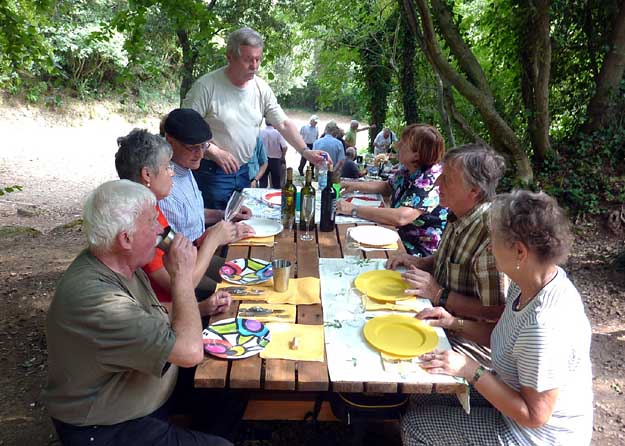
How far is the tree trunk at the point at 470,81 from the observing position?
5.78 meters

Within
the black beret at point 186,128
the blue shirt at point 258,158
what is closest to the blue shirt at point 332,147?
the blue shirt at point 258,158

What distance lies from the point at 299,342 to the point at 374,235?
1.19 metres

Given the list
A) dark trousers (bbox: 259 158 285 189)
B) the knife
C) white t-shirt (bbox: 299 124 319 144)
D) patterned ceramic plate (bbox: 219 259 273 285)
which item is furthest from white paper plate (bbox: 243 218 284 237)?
white t-shirt (bbox: 299 124 319 144)

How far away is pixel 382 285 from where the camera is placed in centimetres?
220

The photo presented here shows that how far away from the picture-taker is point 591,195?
643 cm

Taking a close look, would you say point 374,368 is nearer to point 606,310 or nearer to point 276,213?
point 276,213

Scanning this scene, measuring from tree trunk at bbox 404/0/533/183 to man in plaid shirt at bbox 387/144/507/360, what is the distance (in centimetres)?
376

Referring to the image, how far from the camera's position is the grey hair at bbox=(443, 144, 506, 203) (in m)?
2.23

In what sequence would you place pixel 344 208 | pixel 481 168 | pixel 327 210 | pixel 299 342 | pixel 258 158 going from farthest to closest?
pixel 258 158, pixel 344 208, pixel 327 210, pixel 481 168, pixel 299 342

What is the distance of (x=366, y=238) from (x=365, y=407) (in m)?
1.05

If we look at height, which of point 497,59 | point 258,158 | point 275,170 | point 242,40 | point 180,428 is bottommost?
point 180,428

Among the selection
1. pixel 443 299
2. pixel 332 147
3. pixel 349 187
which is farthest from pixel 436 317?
pixel 332 147

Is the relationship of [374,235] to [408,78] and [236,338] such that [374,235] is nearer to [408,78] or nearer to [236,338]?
[236,338]

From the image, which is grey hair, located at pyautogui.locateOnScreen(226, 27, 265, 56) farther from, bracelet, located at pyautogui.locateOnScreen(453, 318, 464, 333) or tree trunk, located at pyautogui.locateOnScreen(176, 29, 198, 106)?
tree trunk, located at pyautogui.locateOnScreen(176, 29, 198, 106)
